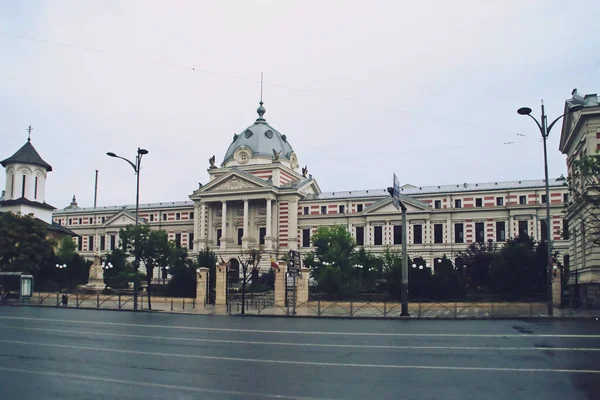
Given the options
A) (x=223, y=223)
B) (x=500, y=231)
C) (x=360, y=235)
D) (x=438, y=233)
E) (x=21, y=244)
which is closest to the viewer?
(x=21, y=244)

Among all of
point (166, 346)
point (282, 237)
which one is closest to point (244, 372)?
point (166, 346)

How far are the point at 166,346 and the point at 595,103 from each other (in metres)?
30.0

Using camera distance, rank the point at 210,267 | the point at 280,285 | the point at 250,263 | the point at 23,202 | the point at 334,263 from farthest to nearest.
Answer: the point at 23,202, the point at 334,263, the point at 210,267, the point at 250,263, the point at 280,285

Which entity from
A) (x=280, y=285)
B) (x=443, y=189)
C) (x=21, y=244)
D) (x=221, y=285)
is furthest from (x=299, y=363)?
(x=443, y=189)

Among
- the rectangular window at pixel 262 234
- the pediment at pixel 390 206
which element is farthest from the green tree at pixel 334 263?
the rectangular window at pixel 262 234

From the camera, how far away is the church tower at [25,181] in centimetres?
7462

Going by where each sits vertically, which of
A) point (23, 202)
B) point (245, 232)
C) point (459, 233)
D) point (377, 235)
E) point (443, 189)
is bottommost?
point (377, 235)

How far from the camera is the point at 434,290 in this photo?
138ft

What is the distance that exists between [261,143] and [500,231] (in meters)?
34.9

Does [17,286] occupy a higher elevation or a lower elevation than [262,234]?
lower

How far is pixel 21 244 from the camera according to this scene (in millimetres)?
54781

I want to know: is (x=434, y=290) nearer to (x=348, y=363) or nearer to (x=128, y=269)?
(x=348, y=363)

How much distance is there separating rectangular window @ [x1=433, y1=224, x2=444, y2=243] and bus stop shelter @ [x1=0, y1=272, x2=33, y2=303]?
46.6 m

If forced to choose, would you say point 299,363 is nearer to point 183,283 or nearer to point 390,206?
point 183,283
